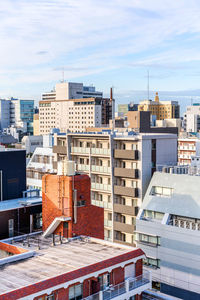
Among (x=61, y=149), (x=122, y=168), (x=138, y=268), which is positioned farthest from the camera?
(x=61, y=149)

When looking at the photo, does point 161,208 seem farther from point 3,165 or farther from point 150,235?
point 3,165

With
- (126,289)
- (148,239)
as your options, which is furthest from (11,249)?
(148,239)

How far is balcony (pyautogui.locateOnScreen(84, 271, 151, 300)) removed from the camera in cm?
2597

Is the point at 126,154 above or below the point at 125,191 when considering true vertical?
above

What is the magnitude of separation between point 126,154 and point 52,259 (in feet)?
82.6

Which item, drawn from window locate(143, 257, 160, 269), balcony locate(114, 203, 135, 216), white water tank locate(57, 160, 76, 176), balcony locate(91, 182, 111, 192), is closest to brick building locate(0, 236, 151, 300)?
white water tank locate(57, 160, 76, 176)

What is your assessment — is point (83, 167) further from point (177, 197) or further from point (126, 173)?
point (177, 197)

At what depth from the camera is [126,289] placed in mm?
27203

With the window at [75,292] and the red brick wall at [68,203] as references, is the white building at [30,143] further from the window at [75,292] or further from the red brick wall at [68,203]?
the window at [75,292]

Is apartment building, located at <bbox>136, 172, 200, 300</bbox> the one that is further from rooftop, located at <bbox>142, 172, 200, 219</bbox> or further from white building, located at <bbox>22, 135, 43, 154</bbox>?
white building, located at <bbox>22, 135, 43, 154</bbox>

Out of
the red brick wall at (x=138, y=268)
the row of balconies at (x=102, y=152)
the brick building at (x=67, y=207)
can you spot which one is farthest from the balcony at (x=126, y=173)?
the red brick wall at (x=138, y=268)

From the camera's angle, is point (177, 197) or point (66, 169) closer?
point (66, 169)

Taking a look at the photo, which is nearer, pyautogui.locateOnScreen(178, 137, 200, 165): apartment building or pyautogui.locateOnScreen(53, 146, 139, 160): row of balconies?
pyautogui.locateOnScreen(53, 146, 139, 160): row of balconies

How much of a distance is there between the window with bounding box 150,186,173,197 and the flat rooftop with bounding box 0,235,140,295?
51.0ft
